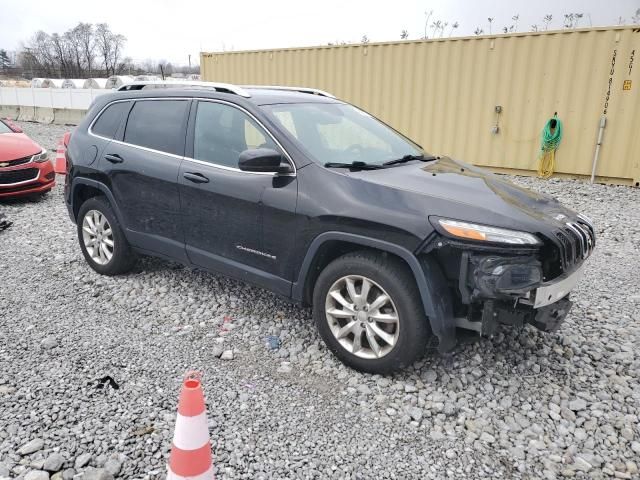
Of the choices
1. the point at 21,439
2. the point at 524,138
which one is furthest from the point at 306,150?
the point at 524,138

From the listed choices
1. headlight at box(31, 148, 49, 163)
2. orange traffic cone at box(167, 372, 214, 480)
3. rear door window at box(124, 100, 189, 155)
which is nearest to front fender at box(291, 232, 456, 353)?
orange traffic cone at box(167, 372, 214, 480)

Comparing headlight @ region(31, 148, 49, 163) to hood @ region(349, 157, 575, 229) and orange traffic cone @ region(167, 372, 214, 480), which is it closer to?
hood @ region(349, 157, 575, 229)

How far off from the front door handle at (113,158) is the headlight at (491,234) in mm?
3062

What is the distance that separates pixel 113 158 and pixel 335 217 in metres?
2.43

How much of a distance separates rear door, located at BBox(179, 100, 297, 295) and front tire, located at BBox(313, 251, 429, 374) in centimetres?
41

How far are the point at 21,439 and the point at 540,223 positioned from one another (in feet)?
9.88

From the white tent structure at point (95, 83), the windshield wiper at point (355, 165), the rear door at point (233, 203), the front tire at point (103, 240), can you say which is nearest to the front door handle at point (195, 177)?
the rear door at point (233, 203)

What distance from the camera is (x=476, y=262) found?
277cm

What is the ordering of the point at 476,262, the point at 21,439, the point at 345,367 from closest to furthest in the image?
1. the point at 21,439
2. the point at 476,262
3. the point at 345,367

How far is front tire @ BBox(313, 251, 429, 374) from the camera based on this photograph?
117 inches

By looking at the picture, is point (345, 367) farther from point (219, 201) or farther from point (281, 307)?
point (219, 201)

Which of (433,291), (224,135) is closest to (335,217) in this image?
(433,291)

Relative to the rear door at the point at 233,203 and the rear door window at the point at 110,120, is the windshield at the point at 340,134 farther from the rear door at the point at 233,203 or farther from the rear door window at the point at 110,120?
the rear door window at the point at 110,120

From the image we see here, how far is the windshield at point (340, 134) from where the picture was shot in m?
3.59
